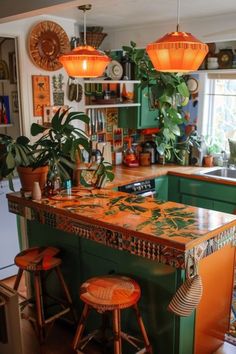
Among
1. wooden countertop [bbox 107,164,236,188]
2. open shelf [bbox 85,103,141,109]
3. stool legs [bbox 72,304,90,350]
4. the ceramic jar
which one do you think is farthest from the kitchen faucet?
stool legs [bbox 72,304,90,350]

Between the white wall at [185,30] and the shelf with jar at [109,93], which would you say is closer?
the white wall at [185,30]

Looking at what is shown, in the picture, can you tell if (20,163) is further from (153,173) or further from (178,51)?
(153,173)

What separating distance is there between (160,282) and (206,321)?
18.6 inches

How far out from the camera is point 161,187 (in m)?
4.22

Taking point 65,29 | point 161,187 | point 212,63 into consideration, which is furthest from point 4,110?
point 212,63

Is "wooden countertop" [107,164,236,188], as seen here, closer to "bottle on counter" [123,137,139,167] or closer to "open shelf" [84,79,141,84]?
"bottle on counter" [123,137,139,167]

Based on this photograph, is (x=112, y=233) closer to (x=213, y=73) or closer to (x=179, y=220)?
(x=179, y=220)

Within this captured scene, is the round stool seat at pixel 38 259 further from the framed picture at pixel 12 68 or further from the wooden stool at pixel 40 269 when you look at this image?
the framed picture at pixel 12 68

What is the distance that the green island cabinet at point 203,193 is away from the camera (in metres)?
3.81

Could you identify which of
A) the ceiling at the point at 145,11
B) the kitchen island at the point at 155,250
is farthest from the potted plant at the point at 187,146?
the kitchen island at the point at 155,250

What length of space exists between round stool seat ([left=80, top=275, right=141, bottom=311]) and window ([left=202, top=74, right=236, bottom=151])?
9.35 feet

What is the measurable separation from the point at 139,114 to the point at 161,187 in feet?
2.91

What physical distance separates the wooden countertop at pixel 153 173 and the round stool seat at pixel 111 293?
139 cm

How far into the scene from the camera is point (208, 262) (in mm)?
2301
